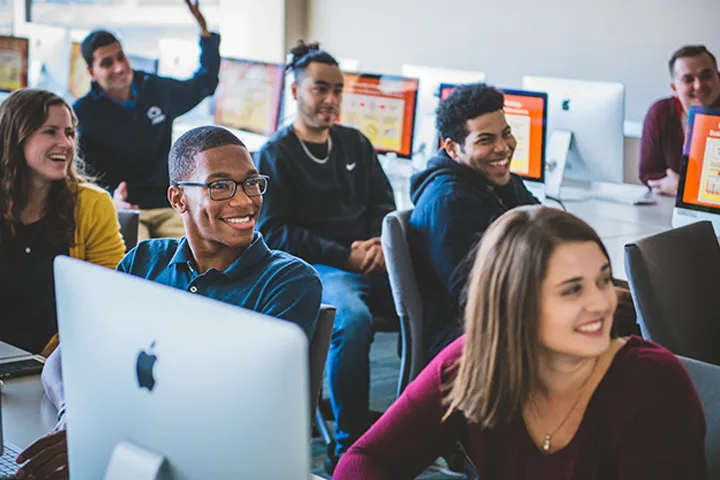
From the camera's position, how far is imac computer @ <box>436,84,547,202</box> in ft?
11.9

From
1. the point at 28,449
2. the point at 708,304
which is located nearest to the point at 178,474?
the point at 28,449

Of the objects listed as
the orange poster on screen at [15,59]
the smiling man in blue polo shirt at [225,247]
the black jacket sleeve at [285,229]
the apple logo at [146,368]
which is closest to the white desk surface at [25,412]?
the smiling man in blue polo shirt at [225,247]

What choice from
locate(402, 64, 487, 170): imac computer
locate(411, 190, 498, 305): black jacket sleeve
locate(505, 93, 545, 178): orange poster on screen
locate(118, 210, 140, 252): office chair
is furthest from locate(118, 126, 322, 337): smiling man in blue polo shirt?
locate(402, 64, 487, 170): imac computer

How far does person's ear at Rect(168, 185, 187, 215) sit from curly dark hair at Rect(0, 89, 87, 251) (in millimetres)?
612

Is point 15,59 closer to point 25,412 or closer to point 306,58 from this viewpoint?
point 306,58

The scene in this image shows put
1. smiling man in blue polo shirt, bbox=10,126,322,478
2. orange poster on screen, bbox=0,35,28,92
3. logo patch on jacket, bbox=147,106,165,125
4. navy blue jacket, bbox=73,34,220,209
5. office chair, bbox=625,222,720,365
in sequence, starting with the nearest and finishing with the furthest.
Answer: smiling man in blue polo shirt, bbox=10,126,322,478
office chair, bbox=625,222,720,365
navy blue jacket, bbox=73,34,220,209
logo patch on jacket, bbox=147,106,165,125
orange poster on screen, bbox=0,35,28,92

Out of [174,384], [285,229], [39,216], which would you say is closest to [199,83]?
[285,229]

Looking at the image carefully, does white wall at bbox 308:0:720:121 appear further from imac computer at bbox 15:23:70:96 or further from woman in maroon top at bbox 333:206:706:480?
woman in maroon top at bbox 333:206:706:480

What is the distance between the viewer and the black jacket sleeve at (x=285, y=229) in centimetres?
327

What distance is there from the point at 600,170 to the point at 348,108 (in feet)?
3.68

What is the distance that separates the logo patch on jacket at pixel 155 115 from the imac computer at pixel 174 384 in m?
3.08

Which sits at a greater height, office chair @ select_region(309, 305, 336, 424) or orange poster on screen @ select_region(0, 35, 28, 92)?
orange poster on screen @ select_region(0, 35, 28, 92)

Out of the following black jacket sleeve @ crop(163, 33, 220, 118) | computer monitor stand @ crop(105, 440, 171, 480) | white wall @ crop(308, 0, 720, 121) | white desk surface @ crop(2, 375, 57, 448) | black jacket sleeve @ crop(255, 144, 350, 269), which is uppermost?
white wall @ crop(308, 0, 720, 121)

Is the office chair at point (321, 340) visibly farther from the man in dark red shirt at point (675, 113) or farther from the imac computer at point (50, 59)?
the imac computer at point (50, 59)
